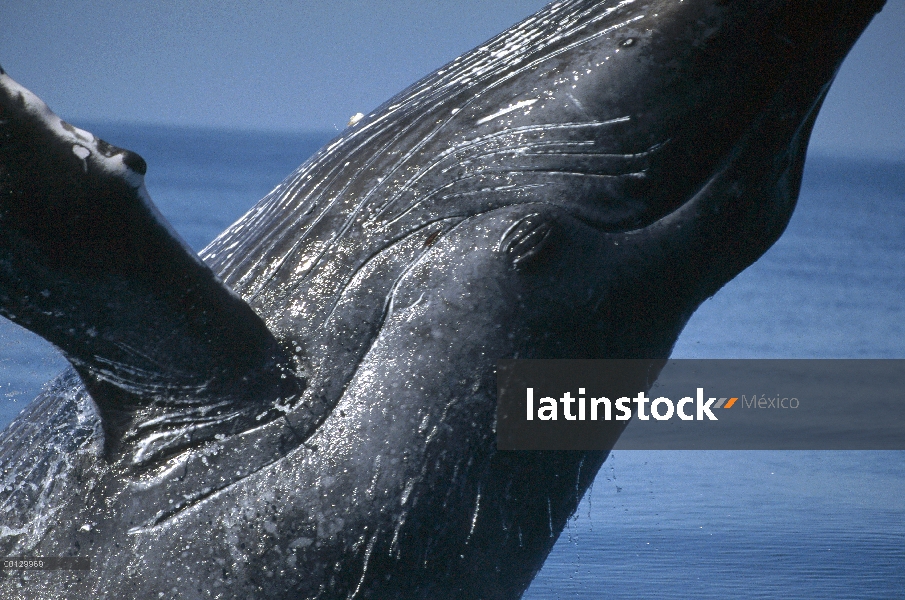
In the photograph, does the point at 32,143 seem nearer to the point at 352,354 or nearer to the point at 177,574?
the point at 352,354

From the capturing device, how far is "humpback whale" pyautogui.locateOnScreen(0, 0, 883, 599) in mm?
3619

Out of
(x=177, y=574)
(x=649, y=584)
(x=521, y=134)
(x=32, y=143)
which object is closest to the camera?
(x=32, y=143)

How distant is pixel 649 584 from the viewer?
22.8 feet

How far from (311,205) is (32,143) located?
1254mm

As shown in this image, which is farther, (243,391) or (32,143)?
(243,391)

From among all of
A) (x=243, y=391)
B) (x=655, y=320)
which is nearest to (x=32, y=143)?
(x=243, y=391)

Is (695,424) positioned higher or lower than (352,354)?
higher

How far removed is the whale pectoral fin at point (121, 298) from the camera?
3.00 metres

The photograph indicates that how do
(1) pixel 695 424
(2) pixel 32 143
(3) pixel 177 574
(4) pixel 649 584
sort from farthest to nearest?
1. (1) pixel 695 424
2. (4) pixel 649 584
3. (3) pixel 177 574
4. (2) pixel 32 143

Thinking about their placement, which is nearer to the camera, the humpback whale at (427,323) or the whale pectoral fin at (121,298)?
the whale pectoral fin at (121,298)

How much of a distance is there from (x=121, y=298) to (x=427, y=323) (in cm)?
106

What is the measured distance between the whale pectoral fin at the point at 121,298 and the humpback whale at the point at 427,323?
0.01 meters

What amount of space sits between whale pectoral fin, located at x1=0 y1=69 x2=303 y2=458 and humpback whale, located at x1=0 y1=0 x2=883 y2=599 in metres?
0.01

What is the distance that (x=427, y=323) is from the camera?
3.74 meters
